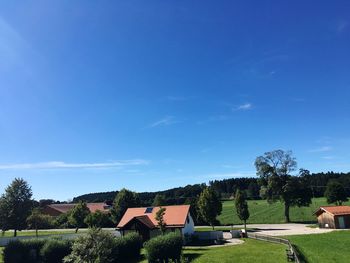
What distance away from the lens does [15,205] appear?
67875mm

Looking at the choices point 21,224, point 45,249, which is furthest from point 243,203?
point 21,224

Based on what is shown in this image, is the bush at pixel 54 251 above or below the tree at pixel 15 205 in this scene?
below

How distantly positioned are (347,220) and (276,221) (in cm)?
2034

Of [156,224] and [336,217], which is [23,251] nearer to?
[156,224]

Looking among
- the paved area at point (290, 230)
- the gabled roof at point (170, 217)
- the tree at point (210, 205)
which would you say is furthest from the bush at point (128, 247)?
the paved area at point (290, 230)

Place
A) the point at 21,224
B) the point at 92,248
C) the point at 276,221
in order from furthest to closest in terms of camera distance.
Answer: the point at 276,221
the point at 21,224
the point at 92,248

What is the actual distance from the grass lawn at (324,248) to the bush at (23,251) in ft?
98.6

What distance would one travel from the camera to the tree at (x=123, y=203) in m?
77.0

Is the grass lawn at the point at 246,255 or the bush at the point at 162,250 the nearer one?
the grass lawn at the point at 246,255

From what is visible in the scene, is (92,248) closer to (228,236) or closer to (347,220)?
(228,236)

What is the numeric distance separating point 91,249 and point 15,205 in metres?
44.2

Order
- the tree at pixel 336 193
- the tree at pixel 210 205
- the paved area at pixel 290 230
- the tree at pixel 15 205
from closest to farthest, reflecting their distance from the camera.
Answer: the paved area at pixel 290 230 → the tree at pixel 210 205 → the tree at pixel 15 205 → the tree at pixel 336 193

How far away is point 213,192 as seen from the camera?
6134cm

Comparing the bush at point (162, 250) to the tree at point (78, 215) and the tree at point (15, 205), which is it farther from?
the tree at point (15, 205)
